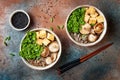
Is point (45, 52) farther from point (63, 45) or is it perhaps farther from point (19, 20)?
point (19, 20)

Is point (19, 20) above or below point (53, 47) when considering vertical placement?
above

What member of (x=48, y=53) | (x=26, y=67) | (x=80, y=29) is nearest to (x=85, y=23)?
(x=80, y=29)

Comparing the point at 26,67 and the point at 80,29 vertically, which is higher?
the point at 80,29

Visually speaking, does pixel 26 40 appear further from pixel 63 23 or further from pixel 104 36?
pixel 104 36

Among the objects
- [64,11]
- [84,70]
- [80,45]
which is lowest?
[84,70]

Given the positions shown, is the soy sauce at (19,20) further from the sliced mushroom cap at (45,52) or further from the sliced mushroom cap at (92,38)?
the sliced mushroom cap at (92,38)

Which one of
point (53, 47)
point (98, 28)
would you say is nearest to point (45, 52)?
point (53, 47)

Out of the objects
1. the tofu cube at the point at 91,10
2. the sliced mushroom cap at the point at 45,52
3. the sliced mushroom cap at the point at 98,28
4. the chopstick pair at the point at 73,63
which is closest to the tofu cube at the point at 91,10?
the tofu cube at the point at 91,10
